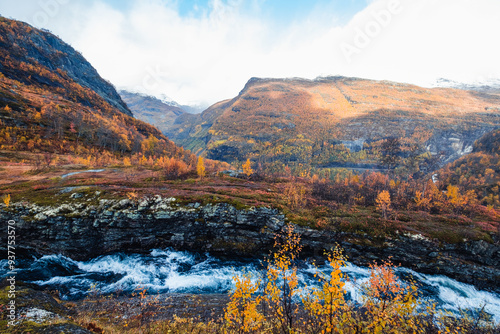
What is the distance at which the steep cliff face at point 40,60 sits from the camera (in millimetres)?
110250

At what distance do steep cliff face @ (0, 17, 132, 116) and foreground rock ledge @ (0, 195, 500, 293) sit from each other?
5424 inches

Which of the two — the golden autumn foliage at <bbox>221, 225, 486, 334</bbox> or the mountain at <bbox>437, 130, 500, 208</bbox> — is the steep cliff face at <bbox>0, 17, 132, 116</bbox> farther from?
the mountain at <bbox>437, 130, 500, 208</bbox>

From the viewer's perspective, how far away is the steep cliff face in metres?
110

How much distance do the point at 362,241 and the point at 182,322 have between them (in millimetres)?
26995

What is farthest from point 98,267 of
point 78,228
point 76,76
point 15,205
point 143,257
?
point 76,76

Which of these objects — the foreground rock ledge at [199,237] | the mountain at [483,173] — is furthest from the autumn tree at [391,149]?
the mountain at [483,173]

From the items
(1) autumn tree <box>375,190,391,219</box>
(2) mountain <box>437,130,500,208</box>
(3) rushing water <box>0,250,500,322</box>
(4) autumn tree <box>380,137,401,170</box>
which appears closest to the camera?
(3) rushing water <box>0,250,500,322</box>

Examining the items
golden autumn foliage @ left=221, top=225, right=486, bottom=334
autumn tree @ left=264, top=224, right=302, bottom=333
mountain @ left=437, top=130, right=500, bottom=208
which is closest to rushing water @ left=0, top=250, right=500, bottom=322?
autumn tree @ left=264, top=224, right=302, bottom=333

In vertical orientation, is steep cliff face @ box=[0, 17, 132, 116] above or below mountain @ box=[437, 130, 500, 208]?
above

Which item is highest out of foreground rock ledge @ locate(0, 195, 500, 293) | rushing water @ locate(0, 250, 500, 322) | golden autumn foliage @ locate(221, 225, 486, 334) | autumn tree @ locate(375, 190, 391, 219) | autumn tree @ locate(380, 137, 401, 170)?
autumn tree @ locate(380, 137, 401, 170)

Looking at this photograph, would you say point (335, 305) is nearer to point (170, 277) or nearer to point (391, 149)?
point (170, 277)

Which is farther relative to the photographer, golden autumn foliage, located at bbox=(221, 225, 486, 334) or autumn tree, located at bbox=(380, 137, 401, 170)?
autumn tree, located at bbox=(380, 137, 401, 170)

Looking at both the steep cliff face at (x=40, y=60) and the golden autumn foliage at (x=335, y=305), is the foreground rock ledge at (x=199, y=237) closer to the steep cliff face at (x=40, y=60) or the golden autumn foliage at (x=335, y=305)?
the golden autumn foliage at (x=335, y=305)

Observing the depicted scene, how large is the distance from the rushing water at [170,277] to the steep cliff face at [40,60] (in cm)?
14463
